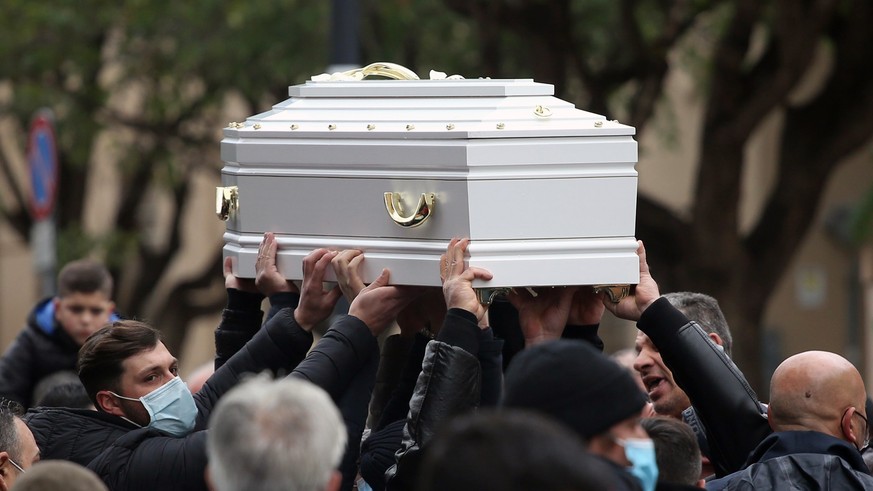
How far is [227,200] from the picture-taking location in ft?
16.6

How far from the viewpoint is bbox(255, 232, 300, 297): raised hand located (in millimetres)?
4859

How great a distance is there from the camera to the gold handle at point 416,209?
4477mm

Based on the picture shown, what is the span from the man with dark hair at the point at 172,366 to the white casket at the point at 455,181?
118mm

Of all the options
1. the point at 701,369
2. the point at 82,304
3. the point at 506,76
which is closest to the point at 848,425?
the point at 701,369

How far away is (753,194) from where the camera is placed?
21047 mm

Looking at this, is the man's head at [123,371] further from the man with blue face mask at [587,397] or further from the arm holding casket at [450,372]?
the man with blue face mask at [587,397]

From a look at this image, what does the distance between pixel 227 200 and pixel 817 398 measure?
1.91 m

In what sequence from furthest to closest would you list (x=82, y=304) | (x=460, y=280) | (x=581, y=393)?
(x=82, y=304) < (x=460, y=280) < (x=581, y=393)

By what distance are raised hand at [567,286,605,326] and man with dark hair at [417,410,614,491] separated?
1.90 metres

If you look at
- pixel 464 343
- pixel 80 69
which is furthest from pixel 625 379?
pixel 80 69

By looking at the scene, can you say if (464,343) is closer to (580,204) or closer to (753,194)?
(580,204)

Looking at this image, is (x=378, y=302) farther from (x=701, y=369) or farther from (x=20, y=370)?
(x=20, y=370)

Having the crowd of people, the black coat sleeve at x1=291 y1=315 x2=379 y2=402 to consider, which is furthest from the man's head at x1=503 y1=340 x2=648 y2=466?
the black coat sleeve at x1=291 y1=315 x2=379 y2=402

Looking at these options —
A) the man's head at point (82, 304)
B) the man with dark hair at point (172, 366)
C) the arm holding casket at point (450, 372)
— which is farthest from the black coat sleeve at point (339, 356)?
the man's head at point (82, 304)
